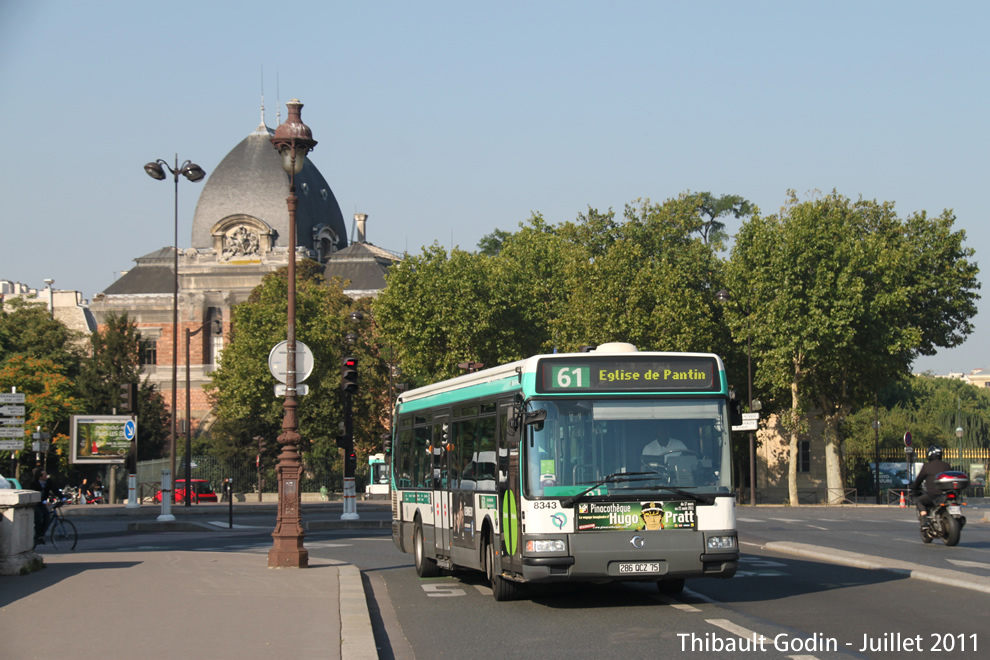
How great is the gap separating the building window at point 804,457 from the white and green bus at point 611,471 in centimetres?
5599

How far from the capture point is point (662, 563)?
12.2 m

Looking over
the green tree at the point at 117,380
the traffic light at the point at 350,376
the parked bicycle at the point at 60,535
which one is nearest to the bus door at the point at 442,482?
the parked bicycle at the point at 60,535

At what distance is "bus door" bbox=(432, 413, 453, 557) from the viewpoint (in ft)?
50.8

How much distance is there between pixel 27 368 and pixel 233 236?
37.0m

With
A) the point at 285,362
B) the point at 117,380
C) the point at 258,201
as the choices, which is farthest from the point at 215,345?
the point at 285,362

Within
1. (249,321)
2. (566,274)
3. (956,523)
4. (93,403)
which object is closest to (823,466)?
(566,274)

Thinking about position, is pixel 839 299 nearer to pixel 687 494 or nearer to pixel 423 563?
pixel 423 563

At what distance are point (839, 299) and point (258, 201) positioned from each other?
5841cm

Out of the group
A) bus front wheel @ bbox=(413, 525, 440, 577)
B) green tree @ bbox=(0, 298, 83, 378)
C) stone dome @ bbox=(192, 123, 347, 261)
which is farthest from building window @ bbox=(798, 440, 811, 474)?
bus front wheel @ bbox=(413, 525, 440, 577)

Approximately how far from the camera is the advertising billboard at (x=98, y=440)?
43.2 m

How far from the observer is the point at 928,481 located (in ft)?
66.2

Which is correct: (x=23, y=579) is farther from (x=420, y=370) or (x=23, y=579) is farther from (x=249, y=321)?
(x=249, y=321)

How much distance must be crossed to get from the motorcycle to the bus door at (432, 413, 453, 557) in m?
8.71

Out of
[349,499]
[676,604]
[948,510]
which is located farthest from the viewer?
[349,499]
